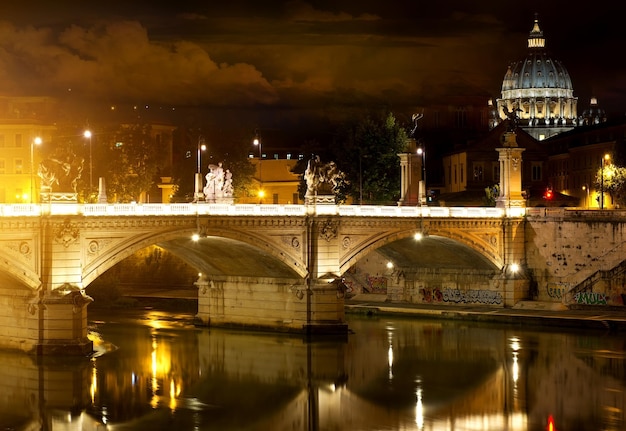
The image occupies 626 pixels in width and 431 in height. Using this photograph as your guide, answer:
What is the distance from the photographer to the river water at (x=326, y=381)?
50.2 metres

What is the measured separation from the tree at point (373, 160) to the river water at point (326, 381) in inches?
921

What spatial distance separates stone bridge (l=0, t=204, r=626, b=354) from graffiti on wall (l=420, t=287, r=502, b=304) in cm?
6

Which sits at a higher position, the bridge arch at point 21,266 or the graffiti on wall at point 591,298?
the bridge arch at point 21,266

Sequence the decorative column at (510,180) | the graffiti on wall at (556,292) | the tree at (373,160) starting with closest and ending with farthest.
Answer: the graffiti on wall at (556,292)
the decorative column at (510,180)
the tree at (373,160)

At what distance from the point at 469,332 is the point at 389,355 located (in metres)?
→ 8.99

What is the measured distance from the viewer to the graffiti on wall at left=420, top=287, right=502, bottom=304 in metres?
80.5

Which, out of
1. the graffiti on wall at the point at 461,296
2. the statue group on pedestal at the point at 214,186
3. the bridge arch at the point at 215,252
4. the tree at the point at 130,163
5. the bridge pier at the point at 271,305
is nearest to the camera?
the bridge arch at the point at 215,252

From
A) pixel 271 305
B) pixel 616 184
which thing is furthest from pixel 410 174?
pixel 616 184

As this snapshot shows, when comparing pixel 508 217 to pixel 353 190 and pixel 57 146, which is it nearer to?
pixel 353 190

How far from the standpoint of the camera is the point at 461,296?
81938 mm

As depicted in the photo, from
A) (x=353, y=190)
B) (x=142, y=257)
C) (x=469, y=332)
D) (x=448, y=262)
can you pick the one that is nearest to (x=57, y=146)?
(x=142, y=257)

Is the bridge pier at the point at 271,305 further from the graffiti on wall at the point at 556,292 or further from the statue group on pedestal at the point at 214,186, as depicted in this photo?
the graffiti on wall at the point at 556,292

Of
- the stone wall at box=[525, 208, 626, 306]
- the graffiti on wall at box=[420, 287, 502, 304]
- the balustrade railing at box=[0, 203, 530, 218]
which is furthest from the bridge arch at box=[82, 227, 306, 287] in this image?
the stone wall at box=[525, 208, 626, 306]

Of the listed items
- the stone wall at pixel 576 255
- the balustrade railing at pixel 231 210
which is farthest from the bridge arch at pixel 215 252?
the stone wall at pixel 576 255
